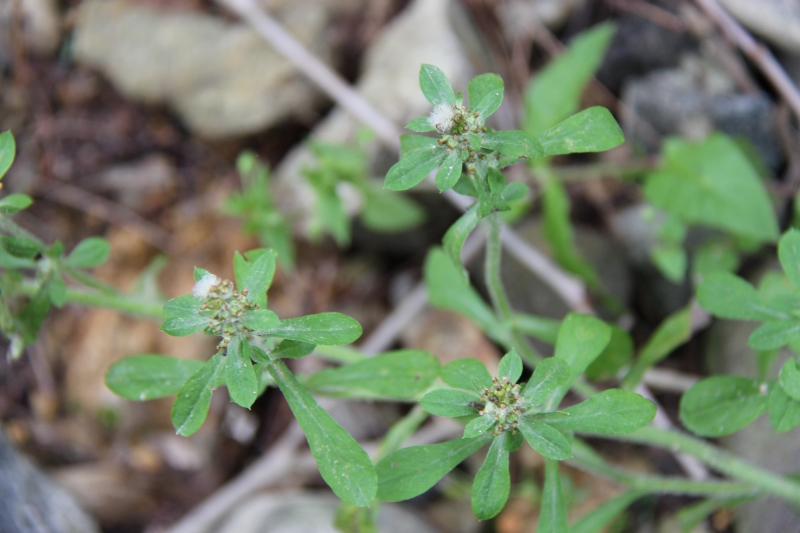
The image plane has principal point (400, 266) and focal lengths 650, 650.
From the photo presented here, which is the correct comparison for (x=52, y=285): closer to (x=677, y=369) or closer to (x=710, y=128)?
(x=677, y=369)

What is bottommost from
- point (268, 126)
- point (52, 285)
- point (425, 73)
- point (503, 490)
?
point (503, 490)

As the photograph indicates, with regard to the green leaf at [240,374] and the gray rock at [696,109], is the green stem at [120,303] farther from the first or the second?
the gray rock at [696,109]

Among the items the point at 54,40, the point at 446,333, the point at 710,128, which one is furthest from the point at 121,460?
the point at 710,128

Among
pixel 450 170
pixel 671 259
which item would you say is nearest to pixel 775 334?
pixel 450 170

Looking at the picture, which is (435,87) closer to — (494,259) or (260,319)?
(494,259)

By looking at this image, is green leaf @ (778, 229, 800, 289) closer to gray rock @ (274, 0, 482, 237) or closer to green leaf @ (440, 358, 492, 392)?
green leaf @ (440, 358, 492, 392)

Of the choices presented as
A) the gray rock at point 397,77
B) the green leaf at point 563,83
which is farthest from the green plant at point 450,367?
the gray rock at point 397,77

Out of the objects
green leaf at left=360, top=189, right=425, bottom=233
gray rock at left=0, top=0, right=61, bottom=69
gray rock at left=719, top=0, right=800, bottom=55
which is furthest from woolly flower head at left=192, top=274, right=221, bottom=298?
gray rock at left=0, top=0, right=61, bottom=69
